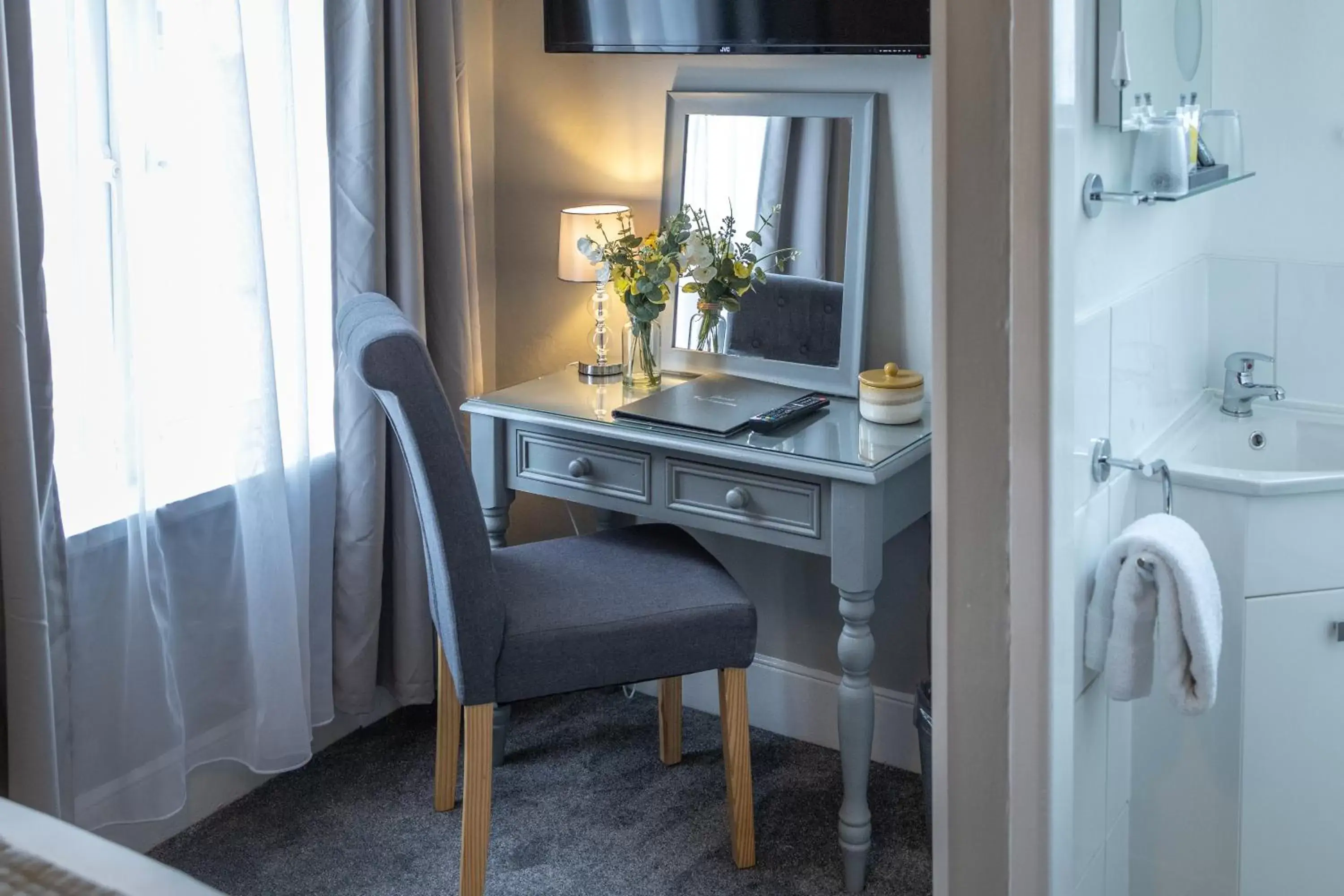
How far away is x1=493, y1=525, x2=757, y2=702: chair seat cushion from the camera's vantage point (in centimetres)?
229

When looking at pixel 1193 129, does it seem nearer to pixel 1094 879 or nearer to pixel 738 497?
pixel 738 497

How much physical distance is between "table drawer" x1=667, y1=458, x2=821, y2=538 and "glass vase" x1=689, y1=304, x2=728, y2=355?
0.38 metres

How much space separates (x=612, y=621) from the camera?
2.32m

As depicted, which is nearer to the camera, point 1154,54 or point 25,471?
point 1154,54

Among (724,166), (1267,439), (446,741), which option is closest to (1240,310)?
(1267,439)

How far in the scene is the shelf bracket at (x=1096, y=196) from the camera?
5.69ft

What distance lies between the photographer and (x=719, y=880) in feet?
8.00

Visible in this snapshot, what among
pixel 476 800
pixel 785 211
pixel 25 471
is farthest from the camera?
pixel 785 211

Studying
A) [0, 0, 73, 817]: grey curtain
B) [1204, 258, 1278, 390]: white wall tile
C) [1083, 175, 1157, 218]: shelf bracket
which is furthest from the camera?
[1204, 258, 1278, 390]: white wall tile

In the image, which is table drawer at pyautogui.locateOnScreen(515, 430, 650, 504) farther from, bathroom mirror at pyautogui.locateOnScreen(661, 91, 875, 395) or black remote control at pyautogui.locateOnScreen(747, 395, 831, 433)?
bathroom mirror at pyautogui.locateOnScreen(661, 91, 875, 395)

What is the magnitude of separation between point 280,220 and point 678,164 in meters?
0.78

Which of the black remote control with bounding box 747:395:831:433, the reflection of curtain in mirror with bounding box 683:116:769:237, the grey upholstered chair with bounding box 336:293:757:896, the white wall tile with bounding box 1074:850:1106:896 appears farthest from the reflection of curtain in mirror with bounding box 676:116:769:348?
the white wall tile with bounding box 1074:850:1106:896

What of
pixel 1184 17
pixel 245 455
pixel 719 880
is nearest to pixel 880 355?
pixel 1184 17

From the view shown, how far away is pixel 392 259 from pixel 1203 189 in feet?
4.87
